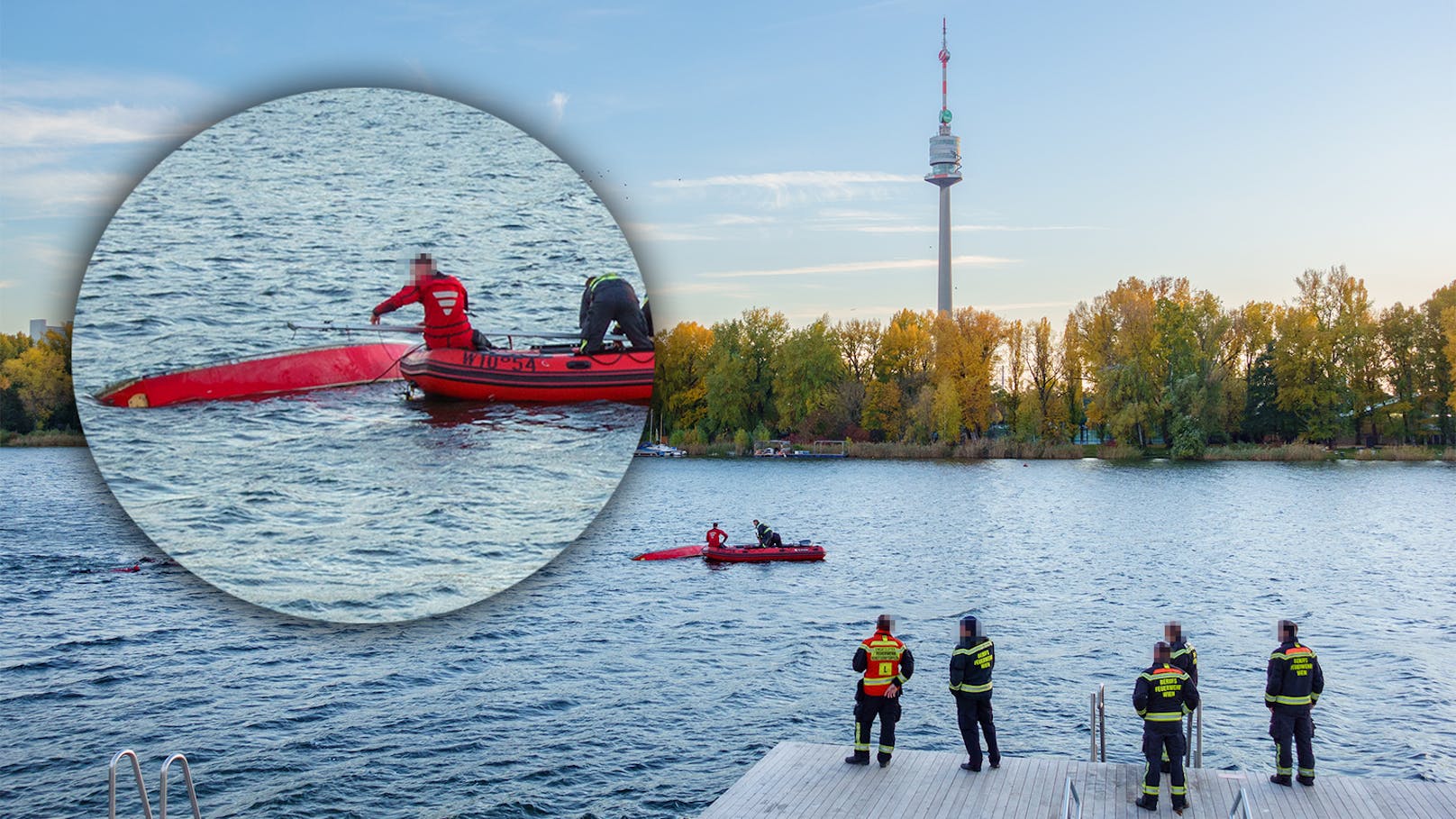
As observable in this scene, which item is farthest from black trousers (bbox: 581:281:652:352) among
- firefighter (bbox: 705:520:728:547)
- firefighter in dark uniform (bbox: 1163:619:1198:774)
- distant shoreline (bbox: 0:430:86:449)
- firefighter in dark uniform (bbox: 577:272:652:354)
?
firefighter (bbox: 705:520:728:547)

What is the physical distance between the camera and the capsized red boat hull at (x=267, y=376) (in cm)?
231

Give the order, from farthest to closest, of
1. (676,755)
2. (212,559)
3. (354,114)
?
(676,755) → (354,114) → (212,559)

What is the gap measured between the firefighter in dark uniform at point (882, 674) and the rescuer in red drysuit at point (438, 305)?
24.2 ft

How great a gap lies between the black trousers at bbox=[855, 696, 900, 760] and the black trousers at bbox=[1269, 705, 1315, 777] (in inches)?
130

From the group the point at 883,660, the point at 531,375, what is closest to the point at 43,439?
the point at 531,375

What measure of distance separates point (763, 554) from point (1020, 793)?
80.0 feet

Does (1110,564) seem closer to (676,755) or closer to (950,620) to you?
(950,620)

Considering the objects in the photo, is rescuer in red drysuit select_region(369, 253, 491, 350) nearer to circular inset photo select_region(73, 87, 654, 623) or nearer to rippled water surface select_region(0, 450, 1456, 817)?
circular inset photo select_region(73, 87, 654, 623)

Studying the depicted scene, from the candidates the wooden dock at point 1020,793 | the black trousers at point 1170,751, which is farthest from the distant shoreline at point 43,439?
the black trousers at point 1170,751

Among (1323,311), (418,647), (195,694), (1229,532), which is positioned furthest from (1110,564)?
(1323,311)

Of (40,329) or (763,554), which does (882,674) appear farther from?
(763,554)

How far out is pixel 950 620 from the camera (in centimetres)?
2655

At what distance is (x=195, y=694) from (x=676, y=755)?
8550mm

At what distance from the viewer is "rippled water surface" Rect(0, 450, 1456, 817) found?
49.2 ft
